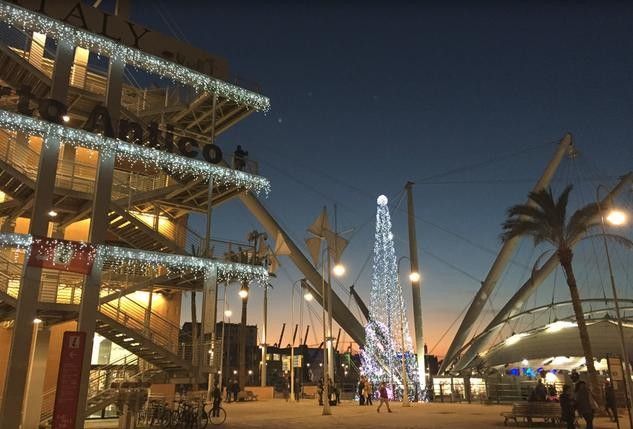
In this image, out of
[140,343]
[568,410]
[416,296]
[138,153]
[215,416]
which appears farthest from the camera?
[416,296]

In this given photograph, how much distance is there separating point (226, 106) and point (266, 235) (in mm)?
21250

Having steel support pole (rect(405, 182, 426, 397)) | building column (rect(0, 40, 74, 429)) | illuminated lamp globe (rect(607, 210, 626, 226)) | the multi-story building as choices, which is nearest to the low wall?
steel support pole (rect(405, 182, 426, 397))

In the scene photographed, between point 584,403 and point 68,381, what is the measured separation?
15.2 m

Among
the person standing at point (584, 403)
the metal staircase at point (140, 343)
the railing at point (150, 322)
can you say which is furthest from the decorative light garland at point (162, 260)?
the person standing at point (584, 403)

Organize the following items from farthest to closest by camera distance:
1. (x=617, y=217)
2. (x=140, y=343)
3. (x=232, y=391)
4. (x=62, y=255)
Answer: (x=232, y=391) < (x=140, y=343) < (x=617, y=217) < (x=62, y=255)

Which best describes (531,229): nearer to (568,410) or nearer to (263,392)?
(568,410)

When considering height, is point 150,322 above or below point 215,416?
above

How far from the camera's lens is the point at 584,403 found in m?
15.9

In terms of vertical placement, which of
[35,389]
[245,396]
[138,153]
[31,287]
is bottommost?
[245,396]

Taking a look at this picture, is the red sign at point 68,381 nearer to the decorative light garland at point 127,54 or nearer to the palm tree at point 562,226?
the decorative light garland at point 127,54

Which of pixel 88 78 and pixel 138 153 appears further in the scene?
pixel 88 78

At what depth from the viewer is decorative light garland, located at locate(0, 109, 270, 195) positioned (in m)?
18.9

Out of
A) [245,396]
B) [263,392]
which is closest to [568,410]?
[245,396]

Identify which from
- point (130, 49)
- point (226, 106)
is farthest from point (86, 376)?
point (226, 106)
